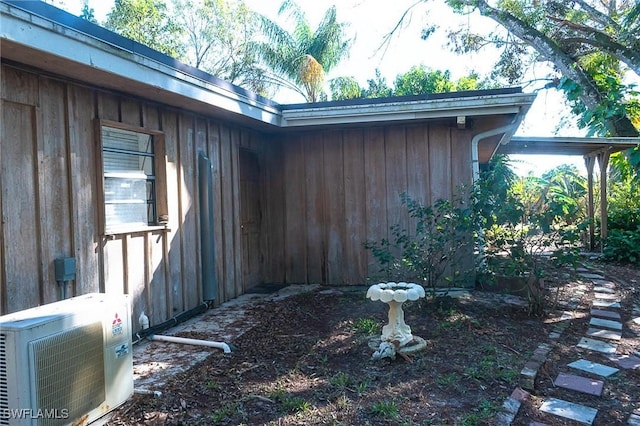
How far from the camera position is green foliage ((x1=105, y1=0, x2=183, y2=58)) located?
1720cm

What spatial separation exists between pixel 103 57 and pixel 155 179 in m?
1.51

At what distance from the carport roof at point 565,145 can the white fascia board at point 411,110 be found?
327cm

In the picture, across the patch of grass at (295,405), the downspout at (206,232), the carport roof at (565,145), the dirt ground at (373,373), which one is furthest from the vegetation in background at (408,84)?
the patch of grass at (295,405)

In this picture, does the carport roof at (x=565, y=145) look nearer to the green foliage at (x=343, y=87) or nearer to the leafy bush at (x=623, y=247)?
the leafy bush at (x=623, y=247)

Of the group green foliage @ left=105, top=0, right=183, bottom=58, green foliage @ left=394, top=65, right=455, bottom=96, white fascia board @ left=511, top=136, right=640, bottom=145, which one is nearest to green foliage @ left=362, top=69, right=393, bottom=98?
green foliage @ left=394, top=65, right=455, bottom=96

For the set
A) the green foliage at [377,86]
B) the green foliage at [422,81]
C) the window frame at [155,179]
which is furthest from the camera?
the green foliage at [377,86]

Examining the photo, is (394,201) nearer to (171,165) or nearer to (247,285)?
(247,285)

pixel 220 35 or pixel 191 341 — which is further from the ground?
pixel 220 35

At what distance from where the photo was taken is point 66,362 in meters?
2.13

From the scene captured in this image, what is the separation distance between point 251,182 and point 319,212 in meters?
1.12

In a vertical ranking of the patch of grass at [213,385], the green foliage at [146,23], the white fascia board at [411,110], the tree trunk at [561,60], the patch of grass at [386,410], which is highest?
the green foliage at [146,23]

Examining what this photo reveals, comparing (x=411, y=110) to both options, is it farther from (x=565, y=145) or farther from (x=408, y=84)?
(x=408, y=84)

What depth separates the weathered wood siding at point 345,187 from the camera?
586cm

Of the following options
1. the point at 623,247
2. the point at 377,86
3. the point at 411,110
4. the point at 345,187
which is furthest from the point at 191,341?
the point at 377,86
